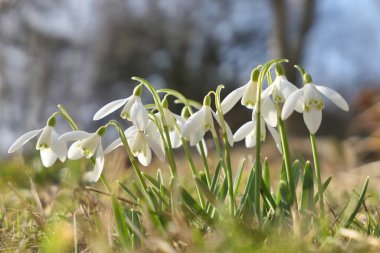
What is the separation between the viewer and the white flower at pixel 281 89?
1078 mm

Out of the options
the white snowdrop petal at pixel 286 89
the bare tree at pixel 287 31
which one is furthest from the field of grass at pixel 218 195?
the bare tree at pixel 287 31

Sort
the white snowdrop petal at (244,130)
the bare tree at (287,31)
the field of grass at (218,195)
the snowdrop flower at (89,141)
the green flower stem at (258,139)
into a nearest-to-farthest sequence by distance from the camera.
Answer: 1. the field of grass at (218,195)
2. the green flower stem at (258,139)
3. the snowdrop flower at (89,141)
4. the white snowdrop petal at (244,130)
5. the bare tree at (287,31)

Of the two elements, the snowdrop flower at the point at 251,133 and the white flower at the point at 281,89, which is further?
the snowdrop flower at the point at 251,133

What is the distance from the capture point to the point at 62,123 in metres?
15.2

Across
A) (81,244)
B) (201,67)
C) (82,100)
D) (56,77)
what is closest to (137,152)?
(81,244)

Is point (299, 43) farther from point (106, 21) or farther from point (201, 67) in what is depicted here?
point (106, 21)

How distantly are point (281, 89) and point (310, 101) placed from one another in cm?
7

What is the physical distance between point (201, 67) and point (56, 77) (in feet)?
19.0

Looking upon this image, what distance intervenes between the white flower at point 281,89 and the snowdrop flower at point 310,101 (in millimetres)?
28

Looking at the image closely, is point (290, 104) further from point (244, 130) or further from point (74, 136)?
point (74, 136)

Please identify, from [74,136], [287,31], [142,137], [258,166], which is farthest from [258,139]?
[287,31]

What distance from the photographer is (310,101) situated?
3.46 ft

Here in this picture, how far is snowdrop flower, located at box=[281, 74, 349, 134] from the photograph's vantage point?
1023mm

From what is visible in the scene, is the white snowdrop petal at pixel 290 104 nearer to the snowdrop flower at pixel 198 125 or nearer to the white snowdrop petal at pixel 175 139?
the snowdrop flower at pixel 198 125
